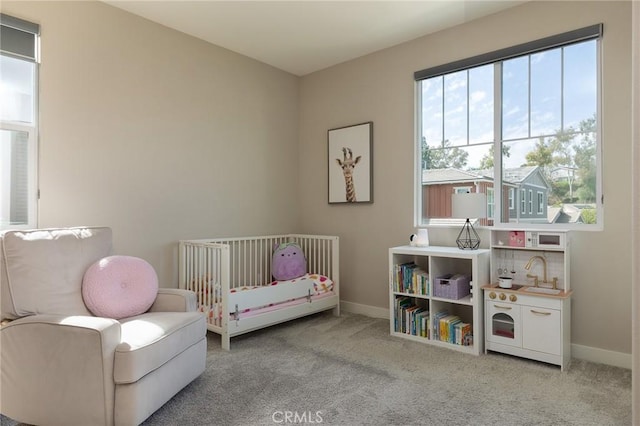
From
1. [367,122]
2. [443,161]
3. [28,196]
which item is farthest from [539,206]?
[28,196]

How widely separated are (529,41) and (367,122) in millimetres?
1465

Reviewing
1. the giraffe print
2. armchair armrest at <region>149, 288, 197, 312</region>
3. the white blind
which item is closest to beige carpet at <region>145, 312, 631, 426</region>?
armchair armrest at <region>149, 288, 197, 312</region>

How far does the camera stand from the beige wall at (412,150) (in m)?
2.44

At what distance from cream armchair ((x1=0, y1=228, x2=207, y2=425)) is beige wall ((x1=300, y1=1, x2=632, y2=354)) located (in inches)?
81.7

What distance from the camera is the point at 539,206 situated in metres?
2.81

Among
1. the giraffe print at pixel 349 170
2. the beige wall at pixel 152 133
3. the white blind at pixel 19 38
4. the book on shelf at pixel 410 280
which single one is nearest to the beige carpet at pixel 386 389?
the book on shelf at pixel 410 280

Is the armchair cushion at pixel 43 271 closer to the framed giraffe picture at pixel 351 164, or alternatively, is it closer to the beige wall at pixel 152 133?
the beige wall at pixel 152 133

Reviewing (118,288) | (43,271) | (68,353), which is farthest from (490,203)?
(43,271)

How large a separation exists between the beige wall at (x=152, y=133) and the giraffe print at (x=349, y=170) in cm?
71

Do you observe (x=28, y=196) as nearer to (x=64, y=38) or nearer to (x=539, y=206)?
(x=64, y=38)

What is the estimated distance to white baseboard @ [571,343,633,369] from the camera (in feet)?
7.99

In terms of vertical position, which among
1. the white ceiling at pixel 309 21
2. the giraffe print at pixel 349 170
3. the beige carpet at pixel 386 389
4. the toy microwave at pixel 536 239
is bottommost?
the beige carpet at pixel 386 389

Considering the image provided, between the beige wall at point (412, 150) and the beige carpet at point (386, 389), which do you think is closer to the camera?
the beige carpet at point (386, 389)

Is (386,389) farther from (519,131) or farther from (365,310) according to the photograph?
(519,131)
